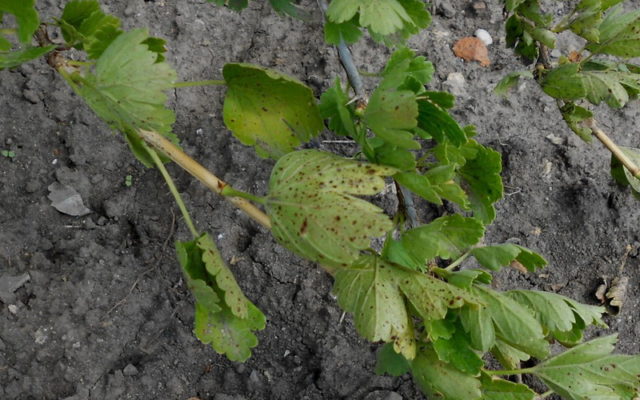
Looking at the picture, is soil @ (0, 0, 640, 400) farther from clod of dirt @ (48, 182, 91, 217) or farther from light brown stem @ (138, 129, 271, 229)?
light brown stem @ (138, 129, 271, 229)

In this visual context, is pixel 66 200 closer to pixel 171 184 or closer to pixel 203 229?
pixel 203 229

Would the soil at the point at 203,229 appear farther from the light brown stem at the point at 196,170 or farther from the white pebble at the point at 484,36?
the light brown stem at the point at 196,170

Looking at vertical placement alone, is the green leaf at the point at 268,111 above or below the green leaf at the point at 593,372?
above

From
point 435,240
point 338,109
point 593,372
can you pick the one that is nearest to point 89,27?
point 338,109

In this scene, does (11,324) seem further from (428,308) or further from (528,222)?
(528,222)

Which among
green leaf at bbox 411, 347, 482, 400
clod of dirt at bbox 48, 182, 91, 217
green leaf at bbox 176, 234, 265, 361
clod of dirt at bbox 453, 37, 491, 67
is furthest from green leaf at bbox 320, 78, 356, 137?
clod of dirt at bbox 453, 37, 491, 67

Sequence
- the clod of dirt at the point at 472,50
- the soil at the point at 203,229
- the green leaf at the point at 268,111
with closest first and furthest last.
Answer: the green leaf at the point at 268,111 → the soil at the point at 203,229 → the clod of dirt at the point at 472,50

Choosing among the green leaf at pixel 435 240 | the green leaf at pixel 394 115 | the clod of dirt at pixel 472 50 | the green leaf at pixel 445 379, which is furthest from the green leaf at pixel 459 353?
the clod of dirt at pixel 472 50
